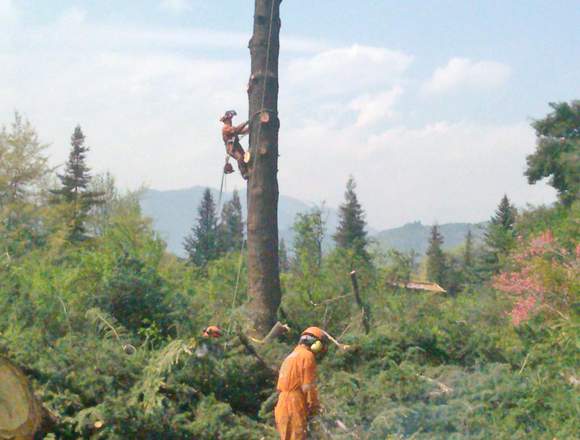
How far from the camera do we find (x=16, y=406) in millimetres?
6492

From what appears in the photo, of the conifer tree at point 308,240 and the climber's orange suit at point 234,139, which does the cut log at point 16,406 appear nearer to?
the climber's orange suit at point 234,139

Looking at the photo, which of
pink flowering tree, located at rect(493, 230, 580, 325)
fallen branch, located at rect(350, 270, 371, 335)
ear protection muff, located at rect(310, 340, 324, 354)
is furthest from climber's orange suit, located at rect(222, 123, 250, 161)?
pink flowering tree, located at rect(493, 230, 580, 325)

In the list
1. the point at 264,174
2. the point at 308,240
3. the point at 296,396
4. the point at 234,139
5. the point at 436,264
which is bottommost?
the point at 296,396

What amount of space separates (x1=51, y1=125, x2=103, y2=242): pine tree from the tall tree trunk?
81.4 ft

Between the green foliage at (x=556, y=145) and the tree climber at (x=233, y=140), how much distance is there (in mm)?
23502

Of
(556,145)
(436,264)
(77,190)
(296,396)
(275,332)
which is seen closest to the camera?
(296,396)

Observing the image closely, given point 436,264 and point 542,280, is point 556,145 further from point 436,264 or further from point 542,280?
point 436,264

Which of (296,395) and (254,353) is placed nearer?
(296,395)

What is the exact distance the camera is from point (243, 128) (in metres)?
10.3

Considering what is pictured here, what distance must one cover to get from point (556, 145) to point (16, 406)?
2945cm

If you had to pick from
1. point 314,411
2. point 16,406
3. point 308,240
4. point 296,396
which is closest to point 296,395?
point 296,396

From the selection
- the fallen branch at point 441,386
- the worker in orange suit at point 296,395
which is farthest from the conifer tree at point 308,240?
the worker in orange suit at point 296,395

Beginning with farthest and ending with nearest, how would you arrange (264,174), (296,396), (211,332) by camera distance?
(264,174) → (211,332) → (296,396)

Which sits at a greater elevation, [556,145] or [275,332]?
[556,145]
